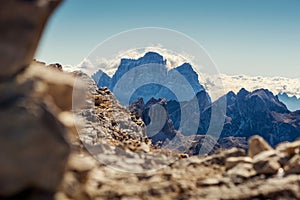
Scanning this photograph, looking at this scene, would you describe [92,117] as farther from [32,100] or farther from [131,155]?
[32,100]

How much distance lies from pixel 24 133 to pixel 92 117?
1067 inches

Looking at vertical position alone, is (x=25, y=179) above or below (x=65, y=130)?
below

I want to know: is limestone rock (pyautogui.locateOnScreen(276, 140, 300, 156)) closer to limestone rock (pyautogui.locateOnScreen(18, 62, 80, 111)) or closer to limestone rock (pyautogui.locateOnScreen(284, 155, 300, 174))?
limestone rock (pyautogui.locateOnScreen(284, 155, 300, 174))

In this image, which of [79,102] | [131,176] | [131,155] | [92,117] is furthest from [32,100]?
[92,117]

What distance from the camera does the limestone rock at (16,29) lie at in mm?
12922

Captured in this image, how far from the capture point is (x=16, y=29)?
1303 centimetres

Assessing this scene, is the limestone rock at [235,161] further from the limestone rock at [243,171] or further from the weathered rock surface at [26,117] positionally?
the weathered rock surface at [26,117]

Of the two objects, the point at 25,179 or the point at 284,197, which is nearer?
the point at 25,179

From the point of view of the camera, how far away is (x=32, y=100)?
12641 mm

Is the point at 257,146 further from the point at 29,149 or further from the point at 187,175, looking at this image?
the point at 29,149

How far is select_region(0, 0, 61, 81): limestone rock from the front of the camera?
12.9 metres

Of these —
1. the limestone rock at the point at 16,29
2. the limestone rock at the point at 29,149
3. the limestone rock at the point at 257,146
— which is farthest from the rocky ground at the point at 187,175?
the limestone rock at the point at 16,29

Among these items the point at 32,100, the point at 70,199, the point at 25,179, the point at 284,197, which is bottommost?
the point at 70,199

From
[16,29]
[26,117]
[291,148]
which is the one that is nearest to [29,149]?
[26,117]
